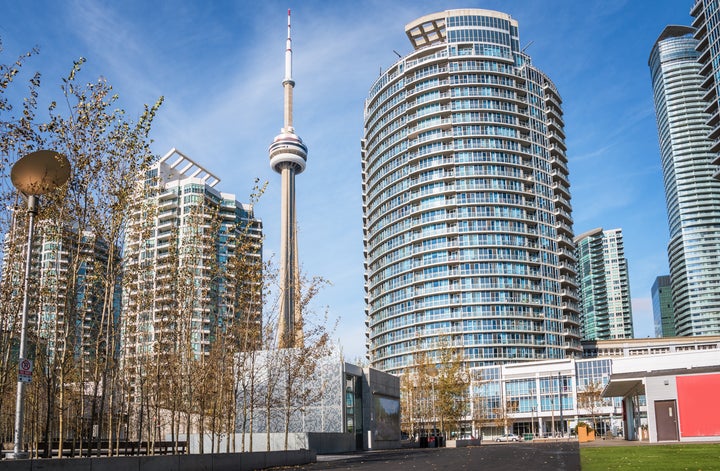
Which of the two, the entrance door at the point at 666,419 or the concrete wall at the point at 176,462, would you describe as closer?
the concrete wall at the point at 176,462

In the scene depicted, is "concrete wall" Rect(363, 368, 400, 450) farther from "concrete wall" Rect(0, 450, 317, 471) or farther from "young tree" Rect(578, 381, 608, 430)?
"young tree" Rect(578, 381, 608, 430)

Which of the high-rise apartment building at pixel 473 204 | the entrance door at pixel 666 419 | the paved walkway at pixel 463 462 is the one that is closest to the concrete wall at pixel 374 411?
the paved walkway at pixel 463 462

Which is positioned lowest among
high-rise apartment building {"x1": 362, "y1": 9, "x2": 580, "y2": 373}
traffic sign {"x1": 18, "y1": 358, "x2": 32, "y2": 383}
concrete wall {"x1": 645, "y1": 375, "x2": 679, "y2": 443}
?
concrete wall {"x1": 645, "y1": 375, "x2": 679, "y2": 443}

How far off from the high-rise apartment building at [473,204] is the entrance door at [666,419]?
75.5 metres

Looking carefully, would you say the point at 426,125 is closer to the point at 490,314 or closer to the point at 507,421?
the point at 490,314

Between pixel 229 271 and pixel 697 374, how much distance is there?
34.2 meters

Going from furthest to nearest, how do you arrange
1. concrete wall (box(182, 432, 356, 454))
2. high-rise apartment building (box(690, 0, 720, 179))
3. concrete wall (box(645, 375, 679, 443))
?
high-rise apartment building (box(690, 0, 720, 179))
concrete wall (box(645, 375, 679, 443))
concrete wall (box(182, 432, 356, 454))

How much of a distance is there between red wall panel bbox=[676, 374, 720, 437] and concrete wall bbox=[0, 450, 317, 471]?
28509mm

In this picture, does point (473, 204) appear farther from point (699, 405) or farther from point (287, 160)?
point (699, 405)

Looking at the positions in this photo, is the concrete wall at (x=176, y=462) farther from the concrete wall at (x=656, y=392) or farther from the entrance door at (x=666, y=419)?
the entrance door at (x=666, y=419)

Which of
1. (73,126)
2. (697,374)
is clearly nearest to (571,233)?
(697,374)

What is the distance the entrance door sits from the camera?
49.6 m

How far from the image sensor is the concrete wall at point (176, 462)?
678 inches

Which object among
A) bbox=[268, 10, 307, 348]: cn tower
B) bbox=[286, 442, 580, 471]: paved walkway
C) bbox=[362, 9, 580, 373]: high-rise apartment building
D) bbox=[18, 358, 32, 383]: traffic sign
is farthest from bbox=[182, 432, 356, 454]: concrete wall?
bbox=[268, 10, 307, 348]: cn tower
